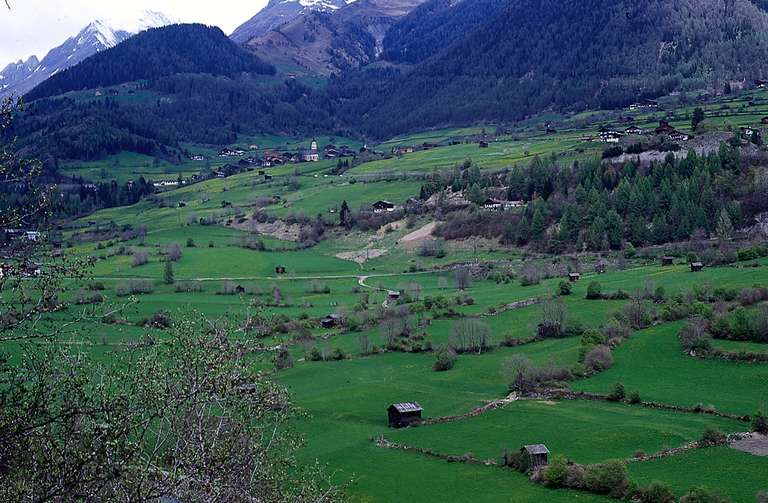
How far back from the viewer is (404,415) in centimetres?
4969

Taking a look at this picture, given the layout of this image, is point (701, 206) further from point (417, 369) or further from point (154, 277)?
point (154, 277)

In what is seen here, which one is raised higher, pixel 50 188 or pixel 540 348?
pixel 50 188

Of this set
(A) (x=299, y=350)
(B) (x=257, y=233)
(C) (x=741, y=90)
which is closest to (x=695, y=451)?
(A) (x=299, y=350)

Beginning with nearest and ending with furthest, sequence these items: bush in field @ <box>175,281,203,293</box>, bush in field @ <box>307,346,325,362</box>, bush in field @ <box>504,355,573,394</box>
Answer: bush in field @ <box>504,355,573,394</box> < bush in field @ <box>307,346,325,362</box> < bush in field @ <box>175,281,203,293</box>

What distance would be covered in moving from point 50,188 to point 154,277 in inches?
3458

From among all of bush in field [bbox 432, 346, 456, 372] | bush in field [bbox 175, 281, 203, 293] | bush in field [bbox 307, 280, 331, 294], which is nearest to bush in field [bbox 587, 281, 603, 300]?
bush in field [bbox 432, 346, 456, 372]

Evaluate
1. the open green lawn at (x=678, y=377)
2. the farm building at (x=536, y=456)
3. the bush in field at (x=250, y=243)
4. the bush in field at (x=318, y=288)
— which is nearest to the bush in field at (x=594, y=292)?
the open green lawn at (x=678, y=377)

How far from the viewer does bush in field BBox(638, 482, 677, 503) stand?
33.2 metres

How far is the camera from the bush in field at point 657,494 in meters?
33.2

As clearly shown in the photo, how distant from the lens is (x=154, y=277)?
328ft

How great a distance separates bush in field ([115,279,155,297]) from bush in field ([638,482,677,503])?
67.9 m

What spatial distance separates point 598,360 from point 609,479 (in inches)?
837

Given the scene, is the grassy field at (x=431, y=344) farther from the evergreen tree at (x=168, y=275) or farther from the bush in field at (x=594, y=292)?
the bush in field at (x=594, y=292)

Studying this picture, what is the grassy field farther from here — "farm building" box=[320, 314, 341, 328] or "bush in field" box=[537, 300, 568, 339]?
"bush in field" box=[537, 300, 568, 339]
